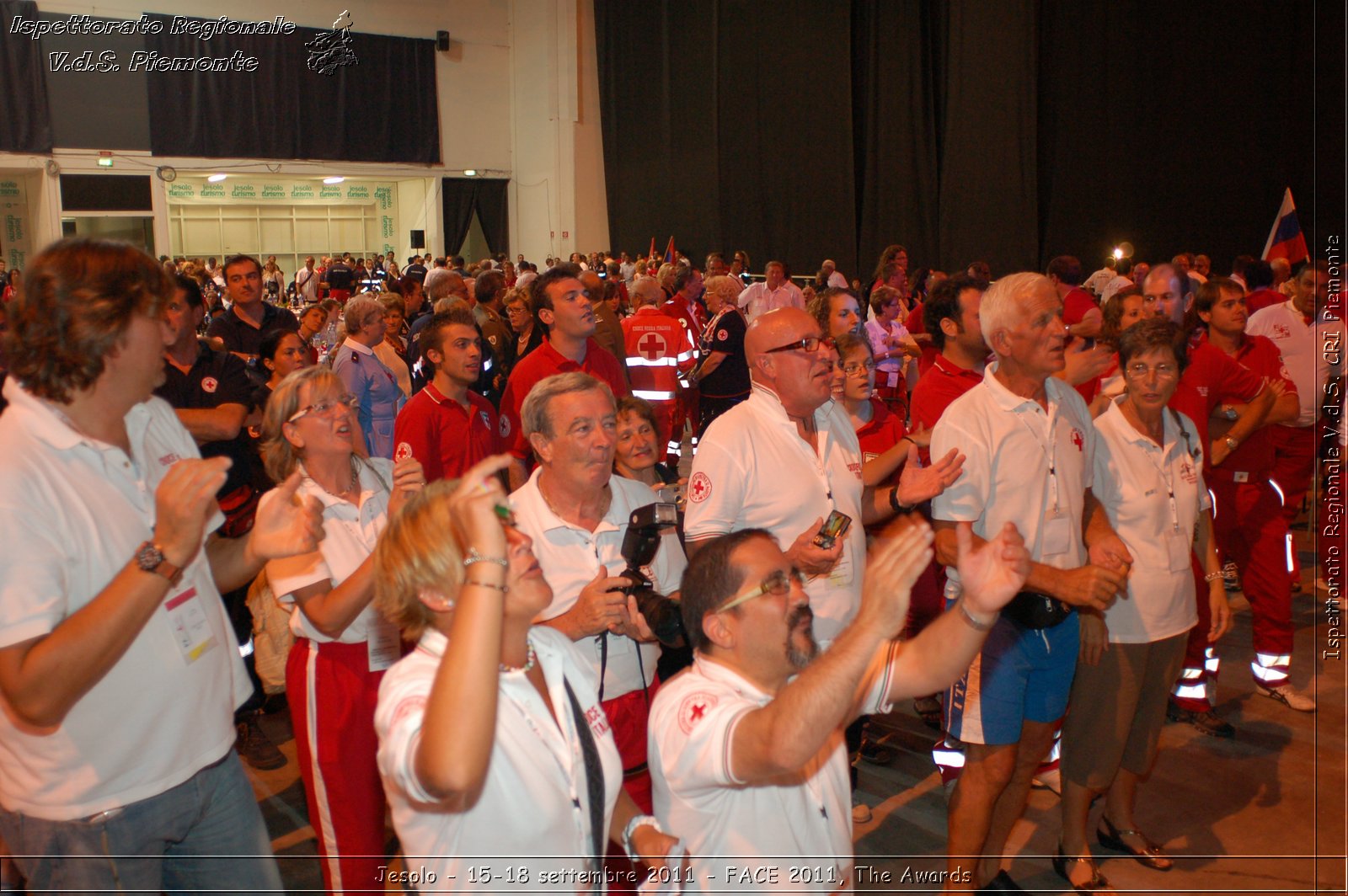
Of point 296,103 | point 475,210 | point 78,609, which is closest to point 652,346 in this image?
point 78,609

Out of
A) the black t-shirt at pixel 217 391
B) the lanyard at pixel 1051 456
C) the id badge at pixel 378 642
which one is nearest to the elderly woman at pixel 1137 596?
the lanyard at pixel 1051 456

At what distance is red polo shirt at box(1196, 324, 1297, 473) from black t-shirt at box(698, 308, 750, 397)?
3.79 metres

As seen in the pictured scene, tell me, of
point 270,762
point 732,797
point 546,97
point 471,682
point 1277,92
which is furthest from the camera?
point 546,97

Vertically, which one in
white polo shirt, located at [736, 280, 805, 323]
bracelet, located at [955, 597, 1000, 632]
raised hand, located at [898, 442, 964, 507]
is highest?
white polo shirt, located at [736, 280, 805, 323]

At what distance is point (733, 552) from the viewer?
6.51ft

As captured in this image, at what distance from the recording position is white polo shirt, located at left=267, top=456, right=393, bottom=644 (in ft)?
8.57

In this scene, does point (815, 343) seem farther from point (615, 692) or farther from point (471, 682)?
point (471, 682)

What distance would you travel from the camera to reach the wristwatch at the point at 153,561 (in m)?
1.72

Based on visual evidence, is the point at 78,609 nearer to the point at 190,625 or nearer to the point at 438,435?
the point at 190,625

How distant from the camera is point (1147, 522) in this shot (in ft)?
11.0

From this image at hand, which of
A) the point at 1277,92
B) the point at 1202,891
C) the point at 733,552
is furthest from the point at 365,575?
the point at 1277,92

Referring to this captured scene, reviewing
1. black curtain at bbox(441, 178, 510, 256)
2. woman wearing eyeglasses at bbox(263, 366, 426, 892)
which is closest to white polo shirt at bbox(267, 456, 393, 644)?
woman wearing eyeglasses at bbox(263, 366, 426, 892)

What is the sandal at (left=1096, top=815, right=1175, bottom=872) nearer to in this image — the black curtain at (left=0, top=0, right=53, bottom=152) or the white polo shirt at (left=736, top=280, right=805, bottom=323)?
the white polo shirt at (left=736, top=280, right=805, bottom=323)

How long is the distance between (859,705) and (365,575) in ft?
4.07
